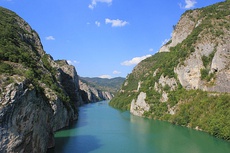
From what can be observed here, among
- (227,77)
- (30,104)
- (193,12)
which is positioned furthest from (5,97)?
(193,12)

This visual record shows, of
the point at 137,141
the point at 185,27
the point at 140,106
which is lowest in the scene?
the point at 137,141

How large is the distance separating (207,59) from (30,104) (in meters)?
45.2

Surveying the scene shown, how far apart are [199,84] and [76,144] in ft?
107

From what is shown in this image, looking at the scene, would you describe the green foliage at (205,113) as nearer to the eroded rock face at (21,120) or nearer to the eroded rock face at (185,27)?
the eroded rock face at (21,120)

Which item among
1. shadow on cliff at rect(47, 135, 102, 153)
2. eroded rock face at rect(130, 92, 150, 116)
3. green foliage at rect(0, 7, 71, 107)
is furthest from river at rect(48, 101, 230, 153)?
eroded rock face at rect(130, 92, 150, 116)

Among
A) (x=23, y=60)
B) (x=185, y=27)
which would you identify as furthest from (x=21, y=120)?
(x=185, y=27)

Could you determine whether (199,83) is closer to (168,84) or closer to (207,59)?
(207,59)

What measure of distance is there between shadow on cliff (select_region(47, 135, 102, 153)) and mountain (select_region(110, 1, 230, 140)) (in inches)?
807

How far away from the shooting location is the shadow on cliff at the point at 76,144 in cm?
3442

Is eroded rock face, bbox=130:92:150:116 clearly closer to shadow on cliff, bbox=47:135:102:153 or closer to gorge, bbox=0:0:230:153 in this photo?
gorge, bbox=0:0:230:153

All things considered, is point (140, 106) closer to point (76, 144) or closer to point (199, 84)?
point (199, 84)

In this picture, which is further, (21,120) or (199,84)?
(199,84)

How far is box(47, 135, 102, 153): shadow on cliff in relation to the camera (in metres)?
34.4

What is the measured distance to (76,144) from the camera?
125 ft
